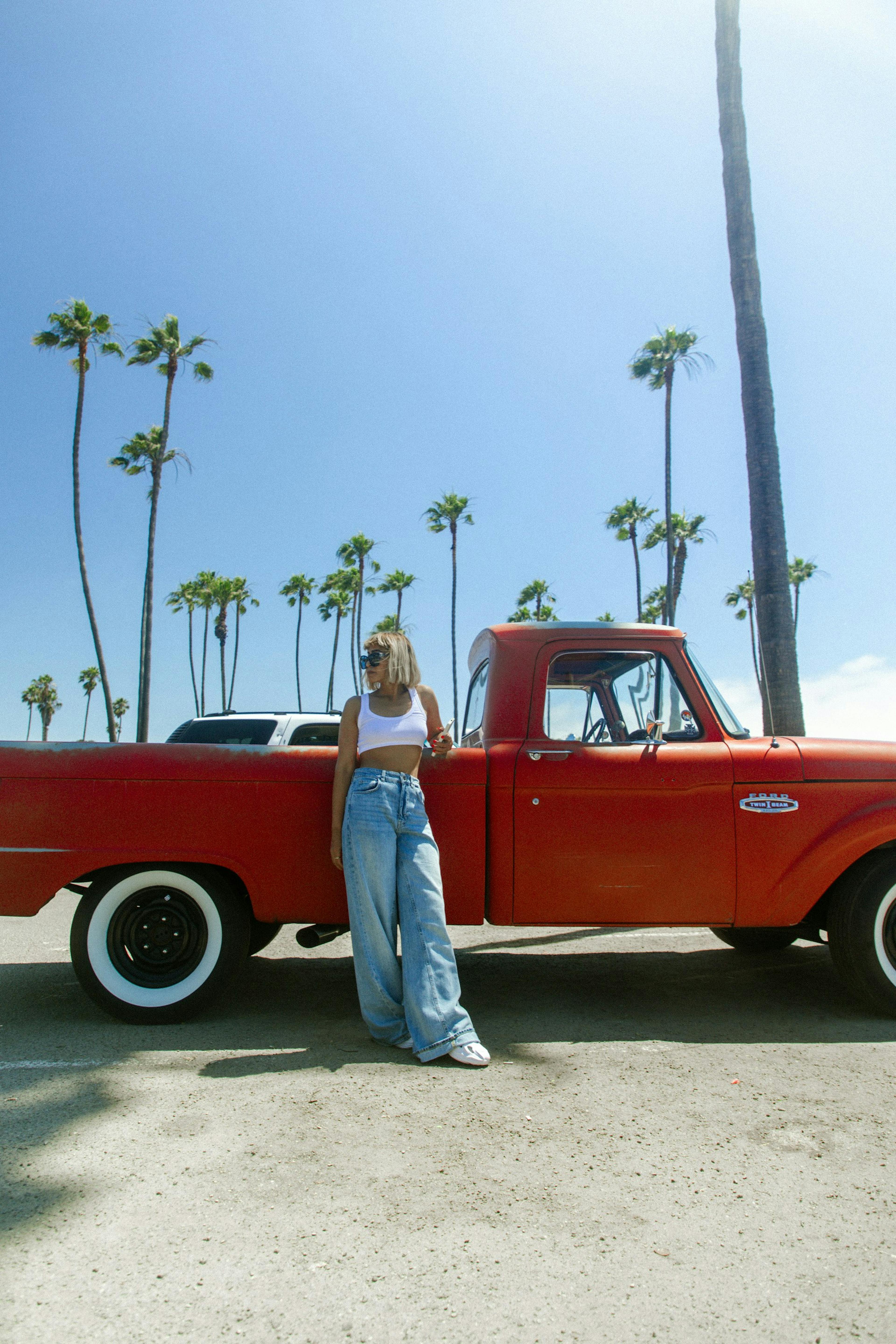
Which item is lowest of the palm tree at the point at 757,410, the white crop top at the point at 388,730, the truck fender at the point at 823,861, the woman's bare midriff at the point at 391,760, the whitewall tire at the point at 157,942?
the whitewall tire at the point at 157,942

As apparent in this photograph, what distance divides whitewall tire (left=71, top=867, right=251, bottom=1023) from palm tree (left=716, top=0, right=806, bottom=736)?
5419 millimetres

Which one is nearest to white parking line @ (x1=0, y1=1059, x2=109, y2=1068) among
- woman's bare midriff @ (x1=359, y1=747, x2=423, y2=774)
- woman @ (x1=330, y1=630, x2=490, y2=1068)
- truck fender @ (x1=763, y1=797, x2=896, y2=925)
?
woman @ (x1=330, y1=630, x2=490, y2=1068)

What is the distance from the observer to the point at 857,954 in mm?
4078

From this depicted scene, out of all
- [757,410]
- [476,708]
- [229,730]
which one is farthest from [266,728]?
[757,410]

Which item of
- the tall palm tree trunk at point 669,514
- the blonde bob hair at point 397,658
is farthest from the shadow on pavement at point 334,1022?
the tall palm tree trunk at point 669,514

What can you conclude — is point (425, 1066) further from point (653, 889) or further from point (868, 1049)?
point (868, 1049)

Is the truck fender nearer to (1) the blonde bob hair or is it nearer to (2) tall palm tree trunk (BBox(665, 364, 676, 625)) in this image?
(1) the blonde bob hair

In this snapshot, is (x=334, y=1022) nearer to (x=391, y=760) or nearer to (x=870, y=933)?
(x=391, y=760)

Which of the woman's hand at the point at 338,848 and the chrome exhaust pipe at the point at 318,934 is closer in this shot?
the woman's hand at the point at 338,848

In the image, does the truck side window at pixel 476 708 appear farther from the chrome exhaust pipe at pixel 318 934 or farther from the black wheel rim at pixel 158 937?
the black wheel rim at pixel 158 937

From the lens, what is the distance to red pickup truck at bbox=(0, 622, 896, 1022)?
156 inches

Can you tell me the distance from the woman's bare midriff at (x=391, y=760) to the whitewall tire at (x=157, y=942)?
38.3 inches

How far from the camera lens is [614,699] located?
179 inches

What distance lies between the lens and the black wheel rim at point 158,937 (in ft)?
13.1
